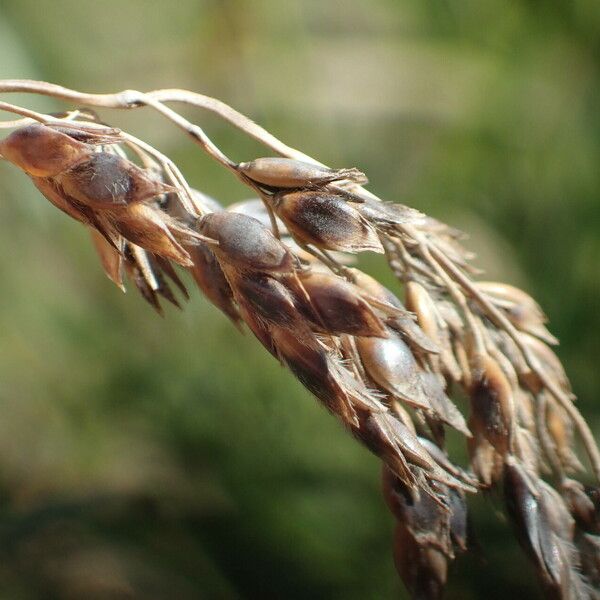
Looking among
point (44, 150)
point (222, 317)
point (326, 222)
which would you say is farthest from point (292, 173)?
point (222, 317)

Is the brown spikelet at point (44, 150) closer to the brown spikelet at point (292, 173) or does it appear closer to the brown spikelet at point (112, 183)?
the brown spikelet at point (112, 183)

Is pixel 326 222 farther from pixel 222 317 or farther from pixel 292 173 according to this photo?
pixel 222 317

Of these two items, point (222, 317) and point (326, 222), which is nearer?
point (326, 222)

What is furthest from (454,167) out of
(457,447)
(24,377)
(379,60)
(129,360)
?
(24,377)

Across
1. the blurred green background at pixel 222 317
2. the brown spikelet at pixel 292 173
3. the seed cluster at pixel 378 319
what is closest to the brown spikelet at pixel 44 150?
the seed cluster at pixel 378 319

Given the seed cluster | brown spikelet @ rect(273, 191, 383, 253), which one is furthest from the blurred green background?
brown spikelet @ rect(273, 191, 383, 253)

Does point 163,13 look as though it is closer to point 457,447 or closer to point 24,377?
point 24,377

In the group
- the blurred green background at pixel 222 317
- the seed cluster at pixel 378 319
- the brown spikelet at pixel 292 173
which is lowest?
the blurred green background at pixel 222 317
